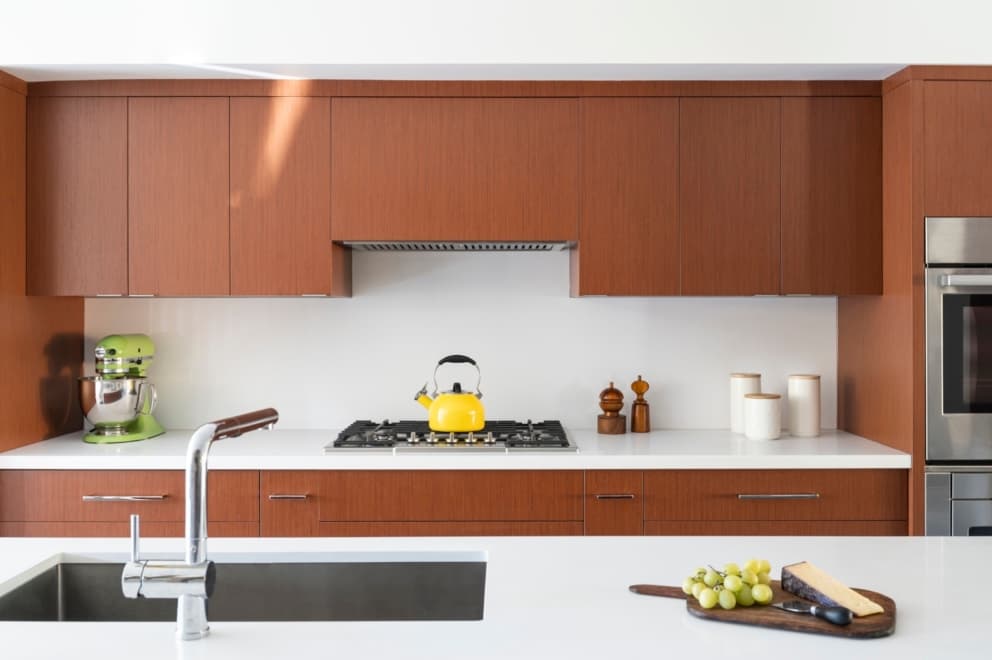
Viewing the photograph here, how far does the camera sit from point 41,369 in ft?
10.4

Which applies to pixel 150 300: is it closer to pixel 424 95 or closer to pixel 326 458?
pixel 326 458

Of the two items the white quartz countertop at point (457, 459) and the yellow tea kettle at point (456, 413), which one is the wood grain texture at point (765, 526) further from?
the yellow tea kettle at point (456, 413)

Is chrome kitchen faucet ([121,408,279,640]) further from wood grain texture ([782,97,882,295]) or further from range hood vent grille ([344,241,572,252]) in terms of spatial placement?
wood grain texture ([782,97,882,295])

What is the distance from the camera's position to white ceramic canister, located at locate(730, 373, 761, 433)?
3299mm

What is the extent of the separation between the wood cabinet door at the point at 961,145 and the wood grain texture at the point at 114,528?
2.60 meters

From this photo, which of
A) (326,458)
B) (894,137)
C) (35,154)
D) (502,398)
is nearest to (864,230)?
(894,137)

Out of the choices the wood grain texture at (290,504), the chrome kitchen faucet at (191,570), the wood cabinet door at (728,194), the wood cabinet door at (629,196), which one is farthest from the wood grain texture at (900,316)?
the chrome kitchen faucet at (191,570)

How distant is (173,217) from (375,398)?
1.06 meters

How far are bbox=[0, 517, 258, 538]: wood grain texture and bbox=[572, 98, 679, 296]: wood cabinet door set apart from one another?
4.80ft

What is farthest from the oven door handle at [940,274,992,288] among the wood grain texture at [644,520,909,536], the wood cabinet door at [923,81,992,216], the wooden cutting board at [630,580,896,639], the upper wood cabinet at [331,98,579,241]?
the wooden cutting board at [630,580,896,639]

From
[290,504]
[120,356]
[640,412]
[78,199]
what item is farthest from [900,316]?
[78,199]

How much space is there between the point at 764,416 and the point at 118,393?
7.89ft

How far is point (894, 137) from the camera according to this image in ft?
9.82

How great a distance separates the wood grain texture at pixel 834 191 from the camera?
310cm
